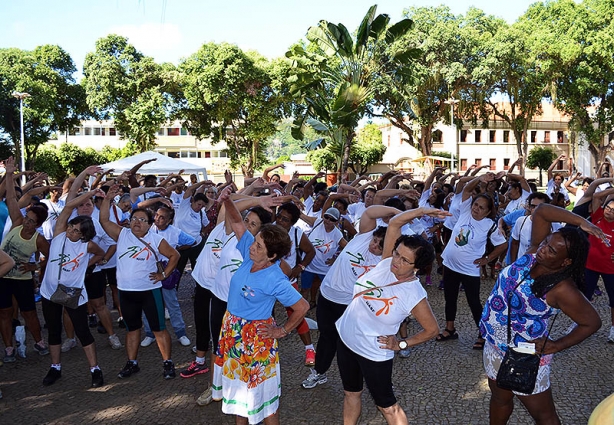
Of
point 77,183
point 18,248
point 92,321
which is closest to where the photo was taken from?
point 18,248

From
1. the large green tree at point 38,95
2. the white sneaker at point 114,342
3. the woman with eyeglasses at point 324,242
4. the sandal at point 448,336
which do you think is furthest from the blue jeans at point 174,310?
the large green tree at point 38,95

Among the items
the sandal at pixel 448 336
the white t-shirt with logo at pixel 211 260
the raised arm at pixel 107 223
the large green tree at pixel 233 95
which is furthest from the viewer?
the large green tree at pixel 233 95

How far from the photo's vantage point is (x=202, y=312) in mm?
5250

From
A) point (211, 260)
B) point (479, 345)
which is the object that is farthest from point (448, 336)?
point (211, 260)

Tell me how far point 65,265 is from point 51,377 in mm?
1128

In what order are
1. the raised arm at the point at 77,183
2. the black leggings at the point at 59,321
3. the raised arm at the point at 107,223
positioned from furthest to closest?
the raised arm at the point at 77,183 → the raised arm at the point at 107,223 → the black leggings at the point at 59,321

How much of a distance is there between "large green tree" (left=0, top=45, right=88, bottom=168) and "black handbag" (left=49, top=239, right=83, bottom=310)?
3154 cm

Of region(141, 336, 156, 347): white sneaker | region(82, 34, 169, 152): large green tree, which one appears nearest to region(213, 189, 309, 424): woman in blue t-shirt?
region(141, 336, 156, 347): white sneaker

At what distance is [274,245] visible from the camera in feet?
12.1

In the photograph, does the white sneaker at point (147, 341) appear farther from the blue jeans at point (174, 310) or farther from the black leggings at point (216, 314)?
the black leggings at point (216, 314)

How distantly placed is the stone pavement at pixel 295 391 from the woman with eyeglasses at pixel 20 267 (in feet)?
1.11

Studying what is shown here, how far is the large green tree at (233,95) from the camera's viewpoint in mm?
28609

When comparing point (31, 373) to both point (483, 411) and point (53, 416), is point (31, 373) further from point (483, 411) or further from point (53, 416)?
point (483, 411)

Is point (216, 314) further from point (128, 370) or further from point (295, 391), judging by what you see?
point (128, 370)
